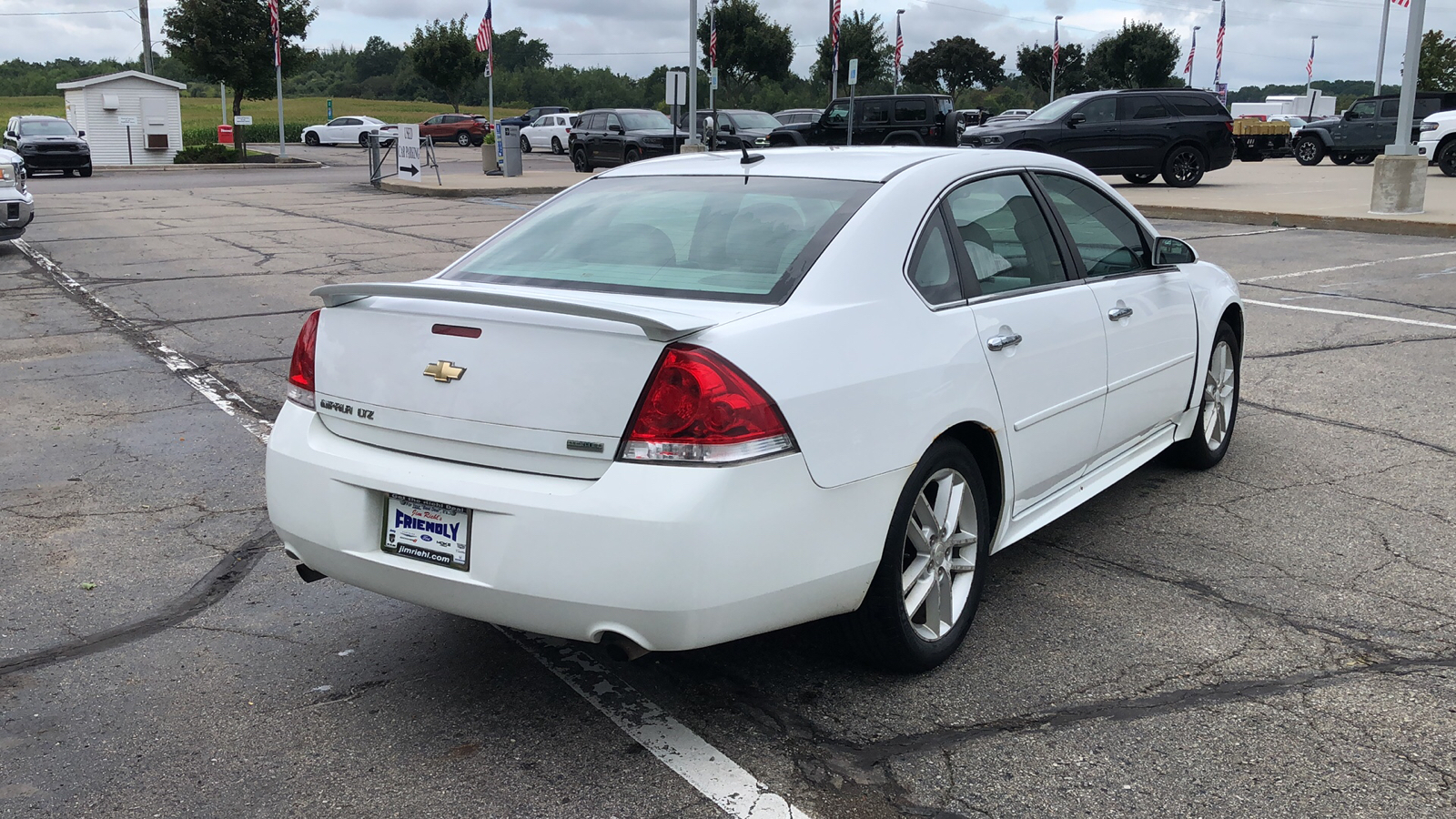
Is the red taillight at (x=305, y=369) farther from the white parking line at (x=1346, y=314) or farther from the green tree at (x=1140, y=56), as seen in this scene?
the green tree at (x=1140, y=56)

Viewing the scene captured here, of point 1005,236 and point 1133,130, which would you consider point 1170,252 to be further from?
point 1133,130

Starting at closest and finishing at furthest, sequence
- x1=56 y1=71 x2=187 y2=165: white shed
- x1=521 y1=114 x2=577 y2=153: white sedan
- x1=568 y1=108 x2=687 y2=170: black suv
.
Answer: x1=568 y1=108 x2=687 y2=170: black suv < x1=56 y1=71 x2=187 y2=165: white shed < x1=521 y1=114 x2=577 y2=153: white sedan

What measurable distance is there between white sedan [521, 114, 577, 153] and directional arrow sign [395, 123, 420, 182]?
58.8 ft

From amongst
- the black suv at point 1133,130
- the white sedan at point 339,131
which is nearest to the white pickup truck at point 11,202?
the black suv at point 1133,130

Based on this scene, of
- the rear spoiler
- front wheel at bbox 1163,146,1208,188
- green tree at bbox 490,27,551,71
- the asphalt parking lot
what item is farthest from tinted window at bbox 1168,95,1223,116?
green tree at bbox 490,27,551,71

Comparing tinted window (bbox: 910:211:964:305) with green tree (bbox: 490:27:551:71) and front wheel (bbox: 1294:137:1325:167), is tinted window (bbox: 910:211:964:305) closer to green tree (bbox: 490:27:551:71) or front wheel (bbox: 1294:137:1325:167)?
front wheel (bbox: 1294:137:1325:167)

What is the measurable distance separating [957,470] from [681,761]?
1193 mm

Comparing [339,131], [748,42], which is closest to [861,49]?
[748,42]

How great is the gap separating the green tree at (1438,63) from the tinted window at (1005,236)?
64917 millimetres

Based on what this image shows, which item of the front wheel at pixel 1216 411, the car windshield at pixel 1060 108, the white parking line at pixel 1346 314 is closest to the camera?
the front wheel at pixel 1216 411

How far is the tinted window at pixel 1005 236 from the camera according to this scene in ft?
13.1

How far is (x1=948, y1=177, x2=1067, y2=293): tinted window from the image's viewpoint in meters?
4.00

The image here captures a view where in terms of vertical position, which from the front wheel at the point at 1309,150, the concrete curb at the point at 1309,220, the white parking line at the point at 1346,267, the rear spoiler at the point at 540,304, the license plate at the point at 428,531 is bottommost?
the white parking line at the point at 1346,267

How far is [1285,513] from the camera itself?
16.9 feet
